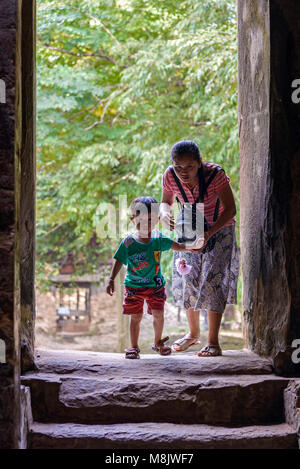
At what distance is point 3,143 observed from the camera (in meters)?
2.06

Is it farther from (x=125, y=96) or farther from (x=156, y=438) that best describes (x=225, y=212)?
(x=125, y=96)

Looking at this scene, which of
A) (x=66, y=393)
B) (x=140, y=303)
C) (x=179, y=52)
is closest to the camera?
(x=66, y=393)

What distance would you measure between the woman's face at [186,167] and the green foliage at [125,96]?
110 inches

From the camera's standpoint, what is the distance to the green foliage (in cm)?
587

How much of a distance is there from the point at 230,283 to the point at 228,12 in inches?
174

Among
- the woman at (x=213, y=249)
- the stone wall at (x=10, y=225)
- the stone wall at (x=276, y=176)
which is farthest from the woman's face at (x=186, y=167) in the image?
the stone wall at (x=10, y=225)

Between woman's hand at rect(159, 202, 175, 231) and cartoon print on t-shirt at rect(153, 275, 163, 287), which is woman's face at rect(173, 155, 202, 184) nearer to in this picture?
woman's hand at rect(159, 202, 175, 231)

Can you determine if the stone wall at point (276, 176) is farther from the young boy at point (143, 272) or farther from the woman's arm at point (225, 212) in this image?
the young boy at point (143, 272)

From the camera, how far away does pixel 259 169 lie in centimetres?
285

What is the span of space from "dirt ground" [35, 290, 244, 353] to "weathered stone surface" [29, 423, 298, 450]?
6568mm

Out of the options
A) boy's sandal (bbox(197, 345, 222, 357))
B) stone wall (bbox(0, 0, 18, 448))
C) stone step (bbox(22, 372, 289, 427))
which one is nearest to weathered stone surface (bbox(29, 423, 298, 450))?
stone step (bbox(22, 372, 289, 427))

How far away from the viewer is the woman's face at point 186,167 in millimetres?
2818
